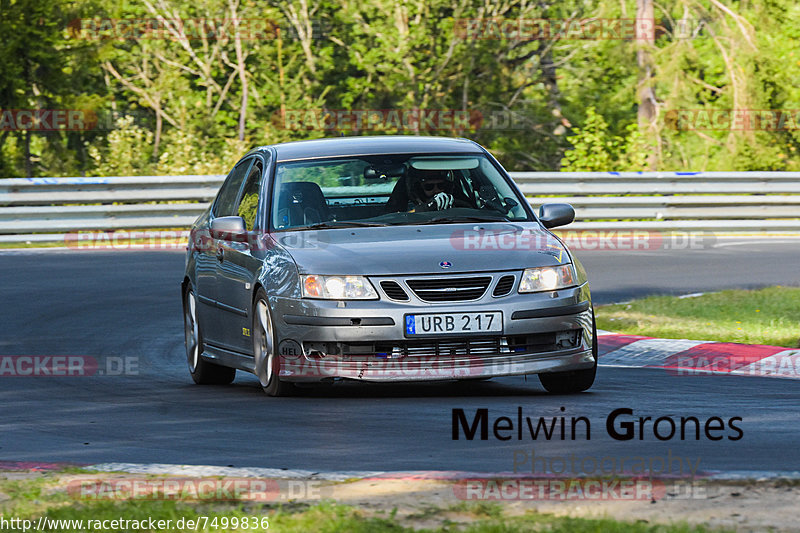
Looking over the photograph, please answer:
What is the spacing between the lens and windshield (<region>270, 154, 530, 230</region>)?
30.5 feet

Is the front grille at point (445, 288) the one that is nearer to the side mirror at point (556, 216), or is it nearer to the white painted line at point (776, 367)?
the side mirror at point (556, 216)

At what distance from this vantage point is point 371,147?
991 cm

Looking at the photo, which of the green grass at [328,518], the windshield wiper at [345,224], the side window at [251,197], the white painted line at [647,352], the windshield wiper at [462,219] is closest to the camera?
the green grass at [328,518]

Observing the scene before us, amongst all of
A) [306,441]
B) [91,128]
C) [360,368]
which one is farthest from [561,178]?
[306,441]

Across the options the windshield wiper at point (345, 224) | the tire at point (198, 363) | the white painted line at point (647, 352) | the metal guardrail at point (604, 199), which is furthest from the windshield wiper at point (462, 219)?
the metal guardrail at point (604, 199)

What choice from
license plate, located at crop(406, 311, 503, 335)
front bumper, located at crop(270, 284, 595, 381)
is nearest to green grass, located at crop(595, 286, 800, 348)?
front bumper, located at crop(270, 284, 595, 381)

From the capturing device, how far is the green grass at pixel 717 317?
37.8 ft

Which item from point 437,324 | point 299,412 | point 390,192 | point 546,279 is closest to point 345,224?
point 390,192

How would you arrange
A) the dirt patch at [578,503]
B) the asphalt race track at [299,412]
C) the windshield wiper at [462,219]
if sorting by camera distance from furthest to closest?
the windshield wiper at [462,219] < the asphalt race track at [299,412] < the dirt patch at [578,503]

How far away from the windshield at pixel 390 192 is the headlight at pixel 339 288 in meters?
0.87

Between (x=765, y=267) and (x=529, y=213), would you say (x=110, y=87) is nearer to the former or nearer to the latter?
(x=765, y=267)

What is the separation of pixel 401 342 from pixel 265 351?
0.96 metres

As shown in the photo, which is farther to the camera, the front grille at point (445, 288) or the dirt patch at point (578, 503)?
the front grille at point (445, 288)

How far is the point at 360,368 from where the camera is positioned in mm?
8297
